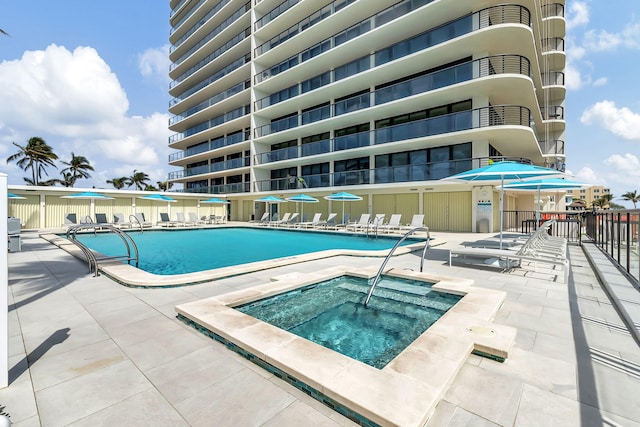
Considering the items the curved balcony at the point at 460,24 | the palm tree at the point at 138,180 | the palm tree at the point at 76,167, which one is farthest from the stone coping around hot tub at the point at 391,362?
the palm tree at the point at 138,180

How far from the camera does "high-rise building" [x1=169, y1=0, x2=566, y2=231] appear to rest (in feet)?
49.9

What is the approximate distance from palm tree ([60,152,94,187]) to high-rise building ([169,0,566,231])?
86.0 feet

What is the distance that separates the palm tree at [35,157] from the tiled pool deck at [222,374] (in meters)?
46.8

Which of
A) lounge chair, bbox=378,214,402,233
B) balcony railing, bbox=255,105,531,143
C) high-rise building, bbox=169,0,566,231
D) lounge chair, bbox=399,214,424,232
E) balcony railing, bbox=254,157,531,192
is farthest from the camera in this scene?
lounge chair, bbox=378,214,402,233

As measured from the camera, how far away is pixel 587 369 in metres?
2.57

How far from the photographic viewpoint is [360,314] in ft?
14.5

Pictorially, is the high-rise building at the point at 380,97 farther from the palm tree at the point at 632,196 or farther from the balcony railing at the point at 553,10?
the palm tree at the point at 632,196

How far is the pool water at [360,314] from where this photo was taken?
11.5ft

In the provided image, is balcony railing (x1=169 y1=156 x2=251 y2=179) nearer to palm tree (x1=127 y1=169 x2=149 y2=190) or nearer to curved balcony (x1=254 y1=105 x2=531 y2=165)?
curved balcony (x1=254 y1=105 x2=531 y2=165)

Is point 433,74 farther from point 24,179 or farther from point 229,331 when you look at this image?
point 24,179

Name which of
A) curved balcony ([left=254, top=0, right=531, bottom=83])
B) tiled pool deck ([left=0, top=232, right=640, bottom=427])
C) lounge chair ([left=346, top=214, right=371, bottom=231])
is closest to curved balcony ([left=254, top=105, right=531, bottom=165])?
curved balcony ([left=254, top=0, right=531, bottom=83])

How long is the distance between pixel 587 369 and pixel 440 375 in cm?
149

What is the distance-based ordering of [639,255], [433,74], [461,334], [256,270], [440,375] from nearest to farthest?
[440,375] → [461,334] → [639,255] → [256,270] → [433,74]

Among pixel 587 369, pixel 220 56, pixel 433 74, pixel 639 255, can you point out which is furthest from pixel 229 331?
pixel 220 56
